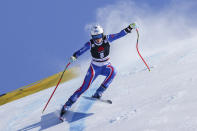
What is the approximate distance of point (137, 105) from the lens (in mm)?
4406

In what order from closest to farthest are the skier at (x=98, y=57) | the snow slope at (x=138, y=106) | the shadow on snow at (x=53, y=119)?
1. the snow slope at (x=138, y=106)
2. the shadow on snow at (x=53, y=119)
3. the skier at (x=98, y=57)

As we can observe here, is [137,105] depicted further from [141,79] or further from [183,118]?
[141,79]

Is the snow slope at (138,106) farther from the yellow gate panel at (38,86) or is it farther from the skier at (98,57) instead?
the yellow gate panel at (38,86)

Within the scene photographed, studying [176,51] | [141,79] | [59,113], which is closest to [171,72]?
[141,79]

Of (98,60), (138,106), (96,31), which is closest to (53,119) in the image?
(98,60)

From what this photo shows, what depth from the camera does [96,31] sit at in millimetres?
4871

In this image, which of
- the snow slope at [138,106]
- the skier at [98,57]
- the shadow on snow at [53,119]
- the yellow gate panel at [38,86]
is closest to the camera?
the snow slope at [138,106]

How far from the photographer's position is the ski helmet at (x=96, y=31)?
4869 mm

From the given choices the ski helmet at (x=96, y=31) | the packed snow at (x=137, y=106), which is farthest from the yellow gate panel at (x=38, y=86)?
the ski helmet at (x=96, y=31)

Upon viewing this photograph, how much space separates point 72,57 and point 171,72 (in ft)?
7.15

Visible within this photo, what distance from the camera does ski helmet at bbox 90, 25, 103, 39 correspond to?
487 centimetres

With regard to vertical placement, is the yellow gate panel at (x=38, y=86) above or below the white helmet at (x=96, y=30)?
above

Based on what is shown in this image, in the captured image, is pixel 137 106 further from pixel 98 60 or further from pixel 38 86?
pixel 38 86

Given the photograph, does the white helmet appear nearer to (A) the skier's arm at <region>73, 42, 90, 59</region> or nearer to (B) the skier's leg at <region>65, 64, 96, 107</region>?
(A) the skier's arm at <region>73, 42, 90, 59</region>
